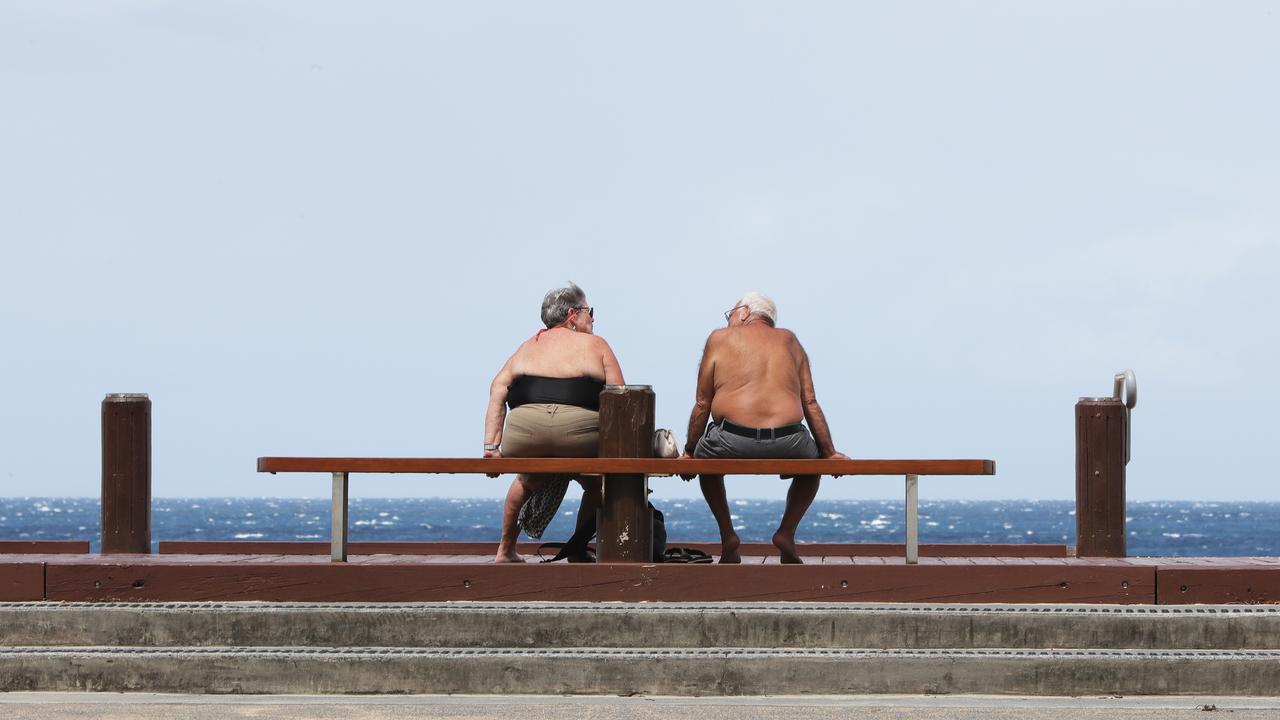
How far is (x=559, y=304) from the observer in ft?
32.6

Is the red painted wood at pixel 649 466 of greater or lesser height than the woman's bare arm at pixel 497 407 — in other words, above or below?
below

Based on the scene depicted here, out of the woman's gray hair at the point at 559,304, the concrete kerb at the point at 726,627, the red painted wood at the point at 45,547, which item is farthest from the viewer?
the red painted wood at the point at 45,547

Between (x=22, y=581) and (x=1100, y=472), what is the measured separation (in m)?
6.25

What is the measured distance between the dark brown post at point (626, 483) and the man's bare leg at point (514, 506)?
0.47 meters

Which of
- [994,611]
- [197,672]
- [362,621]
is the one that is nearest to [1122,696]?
[994,611]

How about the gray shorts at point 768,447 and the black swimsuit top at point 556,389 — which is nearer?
the gray shorts at point 768,447

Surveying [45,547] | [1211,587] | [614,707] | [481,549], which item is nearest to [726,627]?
[614,707]

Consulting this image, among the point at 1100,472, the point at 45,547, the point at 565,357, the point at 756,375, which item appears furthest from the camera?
the point at 45,547

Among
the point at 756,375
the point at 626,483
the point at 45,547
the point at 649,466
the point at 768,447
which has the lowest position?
the point at 45,547

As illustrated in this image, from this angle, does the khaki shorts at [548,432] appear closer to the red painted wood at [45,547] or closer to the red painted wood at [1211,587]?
the red painted wood at [1211,587]

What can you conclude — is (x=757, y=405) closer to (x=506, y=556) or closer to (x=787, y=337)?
(x=787, y=337)

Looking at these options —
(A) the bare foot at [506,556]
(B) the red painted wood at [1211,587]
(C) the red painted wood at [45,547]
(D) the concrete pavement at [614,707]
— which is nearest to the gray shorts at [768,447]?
(A) the bare foot at [506,556]

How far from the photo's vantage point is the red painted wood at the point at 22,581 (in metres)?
9.73

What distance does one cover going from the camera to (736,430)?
31.1 feet
